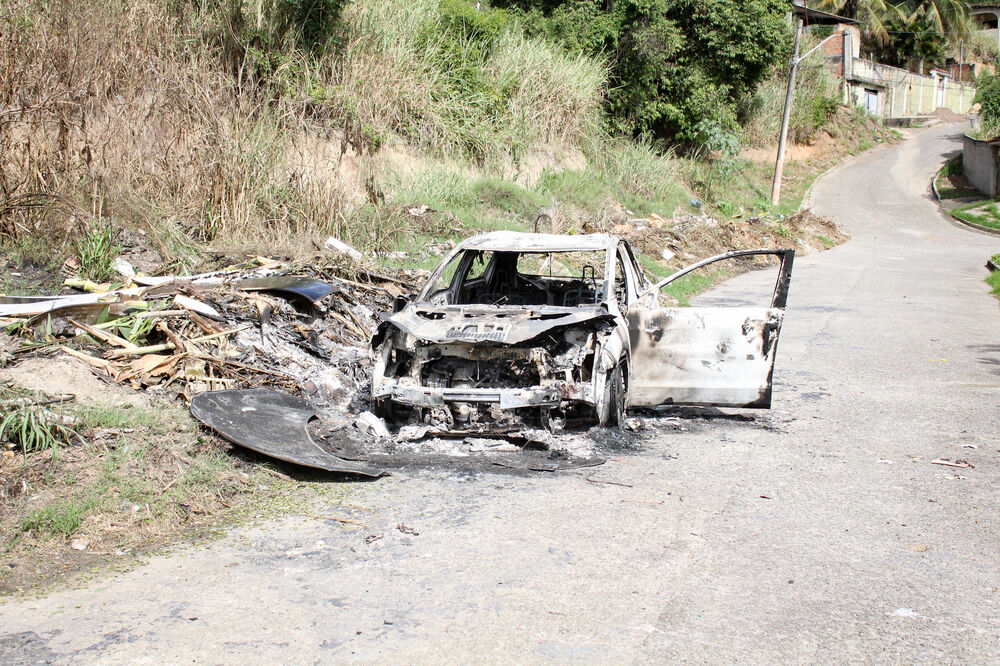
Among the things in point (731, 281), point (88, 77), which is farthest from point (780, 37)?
point (88, 77)

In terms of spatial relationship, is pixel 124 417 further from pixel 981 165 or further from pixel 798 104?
pixel 798 104

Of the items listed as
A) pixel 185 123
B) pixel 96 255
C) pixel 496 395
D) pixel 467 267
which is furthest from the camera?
pixel 185 123

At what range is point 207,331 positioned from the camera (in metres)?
7.86

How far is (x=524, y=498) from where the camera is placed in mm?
5461

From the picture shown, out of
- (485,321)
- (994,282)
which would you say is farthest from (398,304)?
(994,282)

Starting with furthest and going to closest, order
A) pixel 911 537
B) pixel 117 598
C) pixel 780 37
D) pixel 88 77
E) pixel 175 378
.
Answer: pixel 780 37, pixel 88 77, pixel 175 378, pixel 911 537, pixel 117 598

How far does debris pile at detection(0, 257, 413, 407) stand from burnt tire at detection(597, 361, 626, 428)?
2412mm

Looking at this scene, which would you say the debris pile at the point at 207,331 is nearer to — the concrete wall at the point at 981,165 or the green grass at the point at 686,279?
the green grass at the point at 686,279

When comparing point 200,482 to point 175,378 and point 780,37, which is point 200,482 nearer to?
point 175,378

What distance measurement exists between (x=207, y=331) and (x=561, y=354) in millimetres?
3412

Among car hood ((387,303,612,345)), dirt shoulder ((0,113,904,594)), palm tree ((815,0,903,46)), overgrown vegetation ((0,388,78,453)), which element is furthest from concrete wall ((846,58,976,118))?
overgrown vegetation ((0,388,78,453))

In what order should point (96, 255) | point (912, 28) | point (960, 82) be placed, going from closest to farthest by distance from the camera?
point (96, 255), point (912, 28), point (960, 82)

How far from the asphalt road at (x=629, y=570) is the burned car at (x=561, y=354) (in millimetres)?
489

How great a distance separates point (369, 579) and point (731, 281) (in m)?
17.8
